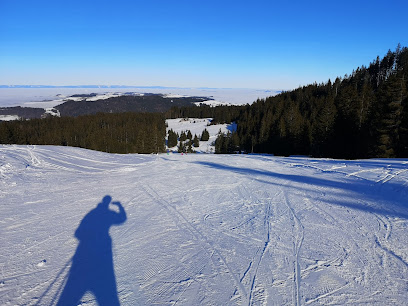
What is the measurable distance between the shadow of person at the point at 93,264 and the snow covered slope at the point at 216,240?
39mm

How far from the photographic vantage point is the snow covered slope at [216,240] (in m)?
3.85

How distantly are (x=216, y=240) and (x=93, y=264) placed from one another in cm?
273

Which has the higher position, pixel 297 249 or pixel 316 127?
pixel 316 127

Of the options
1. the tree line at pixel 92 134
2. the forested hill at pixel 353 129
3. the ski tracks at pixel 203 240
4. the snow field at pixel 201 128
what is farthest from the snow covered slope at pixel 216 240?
the snow field at pixel 201 128

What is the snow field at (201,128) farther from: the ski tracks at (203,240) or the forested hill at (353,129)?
the ski tracks at (203,240)

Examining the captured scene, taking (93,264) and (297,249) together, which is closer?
(93,264)

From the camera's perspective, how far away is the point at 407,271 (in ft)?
13.9

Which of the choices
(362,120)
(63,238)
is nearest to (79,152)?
(63,238)

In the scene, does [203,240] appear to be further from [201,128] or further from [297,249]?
[201,128]

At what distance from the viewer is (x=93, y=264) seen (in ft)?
15.1

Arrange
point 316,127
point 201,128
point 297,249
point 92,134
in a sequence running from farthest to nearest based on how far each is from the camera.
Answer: point 201,128, point 92,134, point 316,127, point 297,249

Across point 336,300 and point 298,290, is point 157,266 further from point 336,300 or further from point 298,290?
point 336,300

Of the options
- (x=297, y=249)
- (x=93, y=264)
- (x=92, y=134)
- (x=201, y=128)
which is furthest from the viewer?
(x=201, y=128)

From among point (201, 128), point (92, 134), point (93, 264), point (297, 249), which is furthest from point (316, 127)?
point (201, 128)
